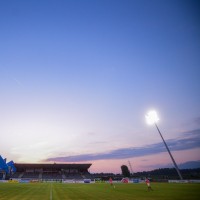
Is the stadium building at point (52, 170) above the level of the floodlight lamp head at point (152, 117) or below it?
above

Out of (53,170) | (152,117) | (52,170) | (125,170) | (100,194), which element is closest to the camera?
(100,194)

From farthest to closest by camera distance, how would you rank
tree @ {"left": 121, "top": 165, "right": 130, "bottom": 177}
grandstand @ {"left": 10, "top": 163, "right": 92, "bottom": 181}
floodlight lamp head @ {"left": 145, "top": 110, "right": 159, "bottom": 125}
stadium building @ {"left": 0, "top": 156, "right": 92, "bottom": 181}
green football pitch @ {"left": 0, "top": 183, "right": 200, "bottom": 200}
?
tree @ {"left": 121, "top": 165, "right": 130, "bottom": 177}
grandstand @ {"left": 10, "top": 163, "right": 92, "bottom": 181}
stadium building @ {"left": 0, "top": 156, "right": 92, "bottom": 181}
floodlight lamp head @ {"left": 145, "top": 110, "right": 159, "bottom": 125}
green football pitch @ {"left": 0, "top": 183, "right": 200, "bottom": 200}

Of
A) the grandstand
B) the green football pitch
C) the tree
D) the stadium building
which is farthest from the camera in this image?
the tree

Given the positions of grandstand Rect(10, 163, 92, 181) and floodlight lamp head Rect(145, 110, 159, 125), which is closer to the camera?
floodlight lamp head Rect(145, 110, 159, 125)

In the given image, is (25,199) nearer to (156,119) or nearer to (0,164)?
(156,119)

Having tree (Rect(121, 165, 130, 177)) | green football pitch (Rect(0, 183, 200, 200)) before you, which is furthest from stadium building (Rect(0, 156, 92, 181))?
green football pitch (Rect(0, 183, 200, 200))

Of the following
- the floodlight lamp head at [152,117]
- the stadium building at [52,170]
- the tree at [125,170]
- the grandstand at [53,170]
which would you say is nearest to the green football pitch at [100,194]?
the floodlight lamp head at [152,117]

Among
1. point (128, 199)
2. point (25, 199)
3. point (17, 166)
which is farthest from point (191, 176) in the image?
point (17, 166)

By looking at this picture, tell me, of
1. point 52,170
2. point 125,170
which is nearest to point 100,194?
point 52,170

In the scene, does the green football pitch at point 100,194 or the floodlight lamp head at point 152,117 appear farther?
the floodlight lamp head at point 152,117

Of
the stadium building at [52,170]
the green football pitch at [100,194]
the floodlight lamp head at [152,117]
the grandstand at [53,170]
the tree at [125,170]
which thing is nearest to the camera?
the green football pitch at [100,194]

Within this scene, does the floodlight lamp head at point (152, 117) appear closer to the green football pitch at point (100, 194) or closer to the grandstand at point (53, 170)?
the green football pitch at point (100, 194)

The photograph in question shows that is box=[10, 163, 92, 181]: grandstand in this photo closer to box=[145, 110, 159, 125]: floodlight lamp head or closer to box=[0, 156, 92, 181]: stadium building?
box=[0, 156, 92, 181]: stadium building

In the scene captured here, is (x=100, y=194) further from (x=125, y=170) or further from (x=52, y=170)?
(x=125, y=170)
